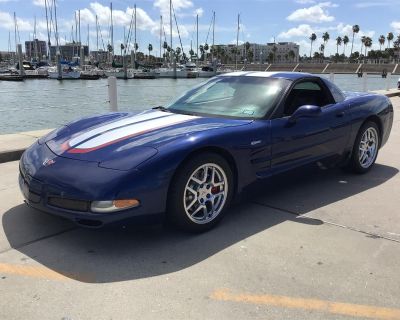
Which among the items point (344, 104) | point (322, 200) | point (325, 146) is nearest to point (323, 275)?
point (322, 200)

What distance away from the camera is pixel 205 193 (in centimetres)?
358

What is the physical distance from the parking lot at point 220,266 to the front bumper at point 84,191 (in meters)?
0.19

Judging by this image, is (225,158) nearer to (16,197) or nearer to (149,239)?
(149,239)

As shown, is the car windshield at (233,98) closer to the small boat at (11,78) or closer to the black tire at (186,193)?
the black tire at (186,193)

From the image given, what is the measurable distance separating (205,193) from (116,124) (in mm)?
1063

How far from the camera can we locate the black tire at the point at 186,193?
334 cm

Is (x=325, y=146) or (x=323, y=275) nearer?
(x=323, y=275)

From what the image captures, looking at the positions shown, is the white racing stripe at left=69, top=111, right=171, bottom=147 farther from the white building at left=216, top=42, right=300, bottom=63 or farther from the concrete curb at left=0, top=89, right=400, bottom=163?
the white building at left=216, top=42, right=300, bottom=63

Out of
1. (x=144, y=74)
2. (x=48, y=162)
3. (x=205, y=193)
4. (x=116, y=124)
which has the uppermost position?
(x=116, y=124)

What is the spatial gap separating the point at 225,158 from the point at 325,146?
4.83ft

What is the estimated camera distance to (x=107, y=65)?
79.9 meters

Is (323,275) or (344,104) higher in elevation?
(344,104)

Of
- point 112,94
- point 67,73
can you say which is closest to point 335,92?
point 112,94

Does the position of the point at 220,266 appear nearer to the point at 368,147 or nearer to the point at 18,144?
the point at 368,147
